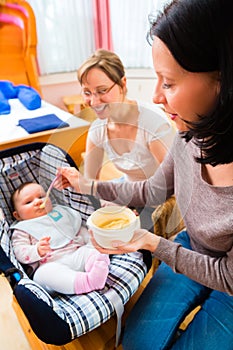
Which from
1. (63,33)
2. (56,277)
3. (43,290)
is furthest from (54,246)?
(63,33)

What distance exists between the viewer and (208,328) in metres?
0.77

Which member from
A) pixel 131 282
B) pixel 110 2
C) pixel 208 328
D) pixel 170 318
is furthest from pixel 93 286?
pixel 110 2

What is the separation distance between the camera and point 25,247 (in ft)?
3.50

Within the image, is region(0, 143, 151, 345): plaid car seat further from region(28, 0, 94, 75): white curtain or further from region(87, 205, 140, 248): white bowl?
region(28, 0, 94, 75): white curtain

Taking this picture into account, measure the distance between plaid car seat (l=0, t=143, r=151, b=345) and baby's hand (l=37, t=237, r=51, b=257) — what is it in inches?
4.3

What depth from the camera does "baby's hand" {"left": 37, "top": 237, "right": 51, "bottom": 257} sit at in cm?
103

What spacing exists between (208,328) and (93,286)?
0.37 metres

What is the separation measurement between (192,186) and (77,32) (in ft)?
7.96

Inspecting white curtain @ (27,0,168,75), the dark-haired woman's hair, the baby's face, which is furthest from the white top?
white curtain @ (27,0,168,75)

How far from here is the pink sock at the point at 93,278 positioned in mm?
894

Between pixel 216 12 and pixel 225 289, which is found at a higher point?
pixel 216 12

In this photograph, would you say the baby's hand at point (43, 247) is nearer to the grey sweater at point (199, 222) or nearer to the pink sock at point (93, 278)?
the pink sock at point (93, 278)

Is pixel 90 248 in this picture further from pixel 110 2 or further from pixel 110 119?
pixel 110 2

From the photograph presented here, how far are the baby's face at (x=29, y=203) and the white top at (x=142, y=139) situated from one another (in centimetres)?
36
